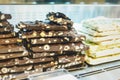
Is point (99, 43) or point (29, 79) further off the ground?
point (99, 43)

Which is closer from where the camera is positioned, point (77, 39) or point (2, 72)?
point (2, 72)

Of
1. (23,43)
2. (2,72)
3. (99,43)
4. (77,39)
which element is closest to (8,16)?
(23,43)

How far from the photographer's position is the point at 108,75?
45.0 inches

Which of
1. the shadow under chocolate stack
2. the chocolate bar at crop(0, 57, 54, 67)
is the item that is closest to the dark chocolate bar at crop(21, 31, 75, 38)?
the shadow under chocolate stack

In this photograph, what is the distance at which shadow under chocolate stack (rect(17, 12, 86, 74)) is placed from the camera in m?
1.00

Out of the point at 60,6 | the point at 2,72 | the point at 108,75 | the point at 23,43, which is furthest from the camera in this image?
the point at 60,6

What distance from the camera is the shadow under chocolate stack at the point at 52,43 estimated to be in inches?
39.5

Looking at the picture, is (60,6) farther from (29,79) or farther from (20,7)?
(29,79)

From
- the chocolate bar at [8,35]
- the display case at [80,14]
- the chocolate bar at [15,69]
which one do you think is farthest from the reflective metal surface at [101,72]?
the chocolate bar at [8,35]

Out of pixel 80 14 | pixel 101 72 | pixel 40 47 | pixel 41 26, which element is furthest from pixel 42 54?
pixel 80 14

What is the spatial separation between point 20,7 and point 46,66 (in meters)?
0.41

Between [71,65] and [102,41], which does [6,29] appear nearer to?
[71,65]

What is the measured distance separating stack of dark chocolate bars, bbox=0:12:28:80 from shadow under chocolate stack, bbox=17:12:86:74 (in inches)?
1.9

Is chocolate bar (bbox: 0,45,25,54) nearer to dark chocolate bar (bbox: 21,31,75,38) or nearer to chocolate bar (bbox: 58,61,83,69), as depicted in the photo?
dark chocolate bar (bbox: 21,31,75,38)
